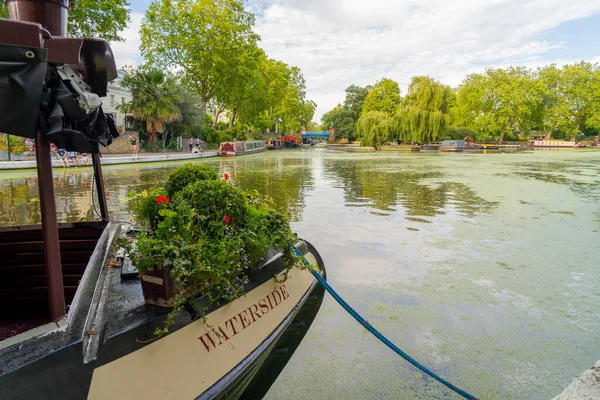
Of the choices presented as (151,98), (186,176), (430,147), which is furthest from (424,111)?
(186,176)

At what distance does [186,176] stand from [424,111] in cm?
4332

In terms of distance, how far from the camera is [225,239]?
297 cm

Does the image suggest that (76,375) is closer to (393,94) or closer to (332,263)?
(332,263)

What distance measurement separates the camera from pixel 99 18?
24.9 meters

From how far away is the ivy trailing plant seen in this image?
253 centimetres

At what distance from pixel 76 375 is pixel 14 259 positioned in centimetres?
297

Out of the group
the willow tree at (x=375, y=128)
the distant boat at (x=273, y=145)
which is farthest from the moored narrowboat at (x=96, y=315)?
the distant boat at (x=273, y=145)

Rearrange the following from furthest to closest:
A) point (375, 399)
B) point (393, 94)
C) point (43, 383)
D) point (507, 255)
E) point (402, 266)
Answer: point (393, 94), point (507, 255), point (402, 266), point (375, 399), point (43, 383)

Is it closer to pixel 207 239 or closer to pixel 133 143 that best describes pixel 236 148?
pixel 133 143

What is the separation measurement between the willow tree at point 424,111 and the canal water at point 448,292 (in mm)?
→ 33755

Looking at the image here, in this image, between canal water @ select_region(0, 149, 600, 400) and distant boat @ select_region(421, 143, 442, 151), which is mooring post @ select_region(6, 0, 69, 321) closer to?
canal water @ select_region(0, 149, 600, 400)

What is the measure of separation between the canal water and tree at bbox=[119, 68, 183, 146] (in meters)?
19.9

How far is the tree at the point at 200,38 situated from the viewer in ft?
120

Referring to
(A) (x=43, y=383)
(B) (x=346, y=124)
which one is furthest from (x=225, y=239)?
(B) (x=346, y=124)
